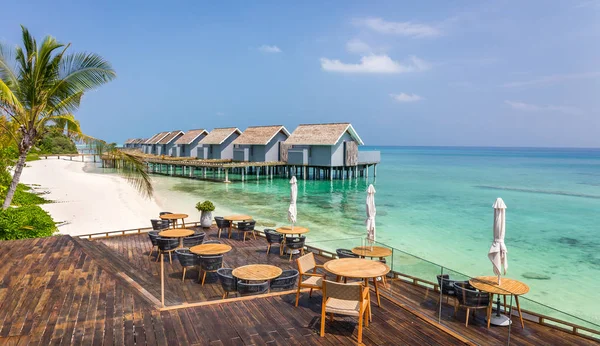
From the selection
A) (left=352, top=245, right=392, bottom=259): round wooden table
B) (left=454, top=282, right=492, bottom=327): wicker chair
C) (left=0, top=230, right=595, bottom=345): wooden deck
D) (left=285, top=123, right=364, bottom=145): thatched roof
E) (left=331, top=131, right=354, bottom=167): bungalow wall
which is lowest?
(left=0, top=230, right=595, bottom=345): wooden deck

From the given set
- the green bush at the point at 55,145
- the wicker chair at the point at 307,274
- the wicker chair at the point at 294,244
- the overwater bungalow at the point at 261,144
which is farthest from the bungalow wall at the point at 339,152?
the green bush at the point at 55,145

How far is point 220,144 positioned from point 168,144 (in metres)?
18.7

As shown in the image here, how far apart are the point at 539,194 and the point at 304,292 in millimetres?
38125

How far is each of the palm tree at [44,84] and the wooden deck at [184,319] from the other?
4705 mm

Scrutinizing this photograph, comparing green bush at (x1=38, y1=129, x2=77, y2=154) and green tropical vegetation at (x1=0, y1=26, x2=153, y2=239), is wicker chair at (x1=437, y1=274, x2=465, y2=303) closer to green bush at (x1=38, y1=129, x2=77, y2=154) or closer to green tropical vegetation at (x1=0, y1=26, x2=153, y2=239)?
green tropical vegetation at (x1=0, y1=26, x2=153, y2=239)

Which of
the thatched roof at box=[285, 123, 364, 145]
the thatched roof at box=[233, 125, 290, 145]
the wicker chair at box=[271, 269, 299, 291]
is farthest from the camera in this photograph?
the thatched roof at box=[233, 125, 290, 145]

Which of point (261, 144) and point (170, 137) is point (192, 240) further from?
point (170, 137)

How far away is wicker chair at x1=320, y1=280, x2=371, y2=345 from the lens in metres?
5.00

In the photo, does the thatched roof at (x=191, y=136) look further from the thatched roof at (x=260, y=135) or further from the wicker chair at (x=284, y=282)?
the wicker chair at (x=284, y=282)

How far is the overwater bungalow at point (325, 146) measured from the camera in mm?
42647

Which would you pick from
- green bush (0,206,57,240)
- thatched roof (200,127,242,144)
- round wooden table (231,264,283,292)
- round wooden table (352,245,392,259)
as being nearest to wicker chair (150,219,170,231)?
green bush (0,206,57,240)

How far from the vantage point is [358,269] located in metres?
5.91

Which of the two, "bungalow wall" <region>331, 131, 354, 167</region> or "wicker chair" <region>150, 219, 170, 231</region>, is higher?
"bungalow wall" <region>331, 131, 354, 167</region>

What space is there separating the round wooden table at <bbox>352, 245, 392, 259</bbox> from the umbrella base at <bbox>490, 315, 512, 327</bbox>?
6.44 ft
